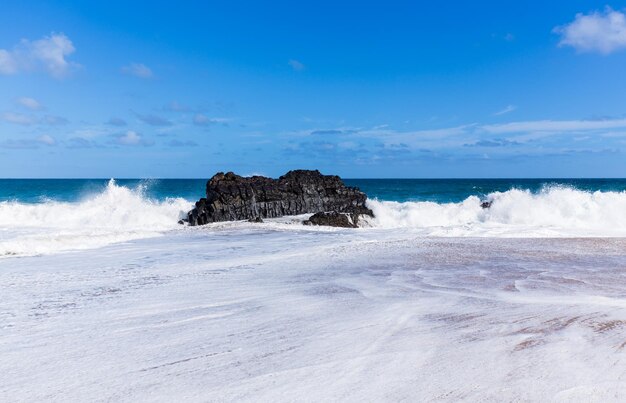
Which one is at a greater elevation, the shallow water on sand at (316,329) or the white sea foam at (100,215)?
the white sea foam at (100,215)

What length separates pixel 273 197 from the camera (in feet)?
75.7

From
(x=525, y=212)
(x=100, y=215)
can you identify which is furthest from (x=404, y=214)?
(x=100, y=215)

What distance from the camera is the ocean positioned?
387 centimetres

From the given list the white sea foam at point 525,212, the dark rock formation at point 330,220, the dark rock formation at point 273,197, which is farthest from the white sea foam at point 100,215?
the white sea foam at point 525,212

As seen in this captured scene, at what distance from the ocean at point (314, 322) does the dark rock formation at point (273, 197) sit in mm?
9319

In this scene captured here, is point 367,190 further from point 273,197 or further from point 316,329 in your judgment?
point 316,329

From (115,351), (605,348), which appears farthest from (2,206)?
(605,348)

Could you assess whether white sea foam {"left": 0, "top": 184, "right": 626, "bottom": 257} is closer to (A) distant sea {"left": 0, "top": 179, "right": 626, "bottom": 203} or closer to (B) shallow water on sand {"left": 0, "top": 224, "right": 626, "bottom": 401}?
(A) distant sea {"left": 0, "top": 179, "right": 626, "bottom": 203}

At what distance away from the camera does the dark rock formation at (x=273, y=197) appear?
2198 cm

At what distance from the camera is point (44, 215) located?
23312mm

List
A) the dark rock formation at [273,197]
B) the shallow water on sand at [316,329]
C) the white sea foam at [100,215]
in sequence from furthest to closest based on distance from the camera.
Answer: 1. the dark rock formation at [273,197]
2. the white sea foam at [100,215]
3. the shallow water on sand at [316,329]

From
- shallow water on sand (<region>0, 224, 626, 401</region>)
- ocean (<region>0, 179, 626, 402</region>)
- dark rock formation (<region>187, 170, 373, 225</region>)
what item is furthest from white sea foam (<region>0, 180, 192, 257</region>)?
shallow water on sand (<region>0, 224, 626, 401</region>)

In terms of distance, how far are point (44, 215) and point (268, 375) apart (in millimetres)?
22630

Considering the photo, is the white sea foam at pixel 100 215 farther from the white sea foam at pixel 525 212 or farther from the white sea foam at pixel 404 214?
the white sea foam at pixel 525 212
